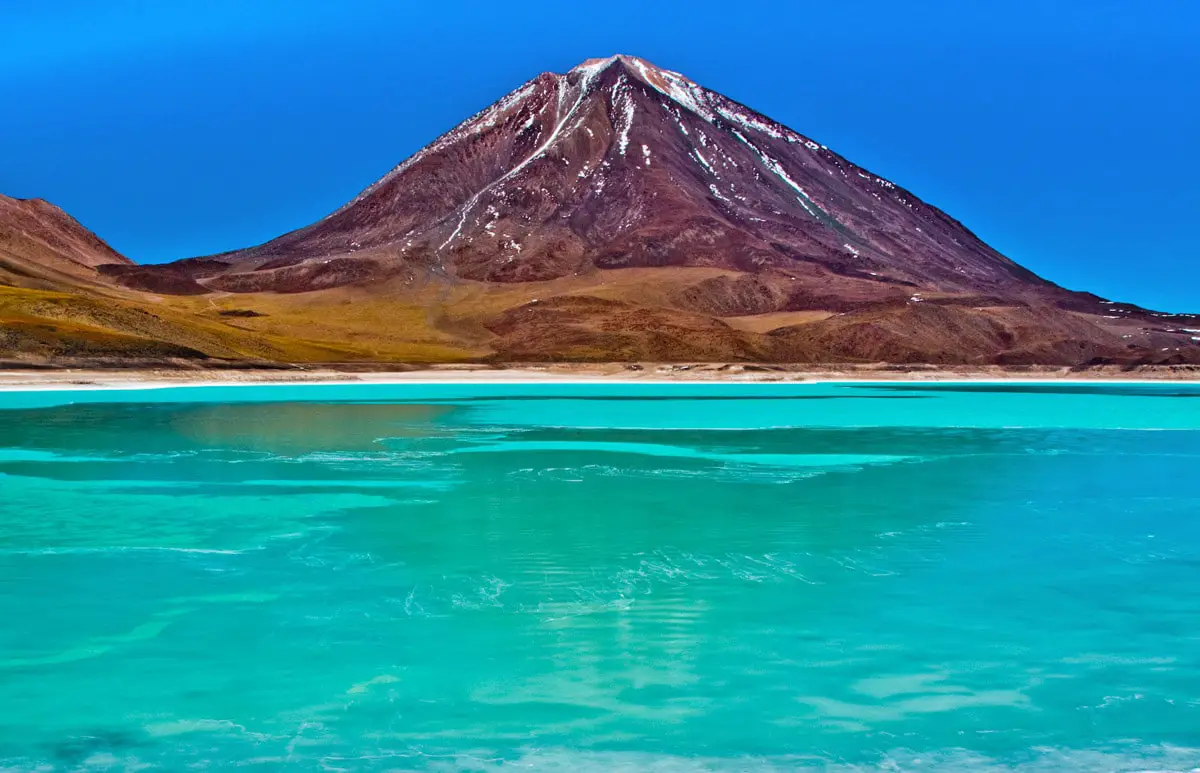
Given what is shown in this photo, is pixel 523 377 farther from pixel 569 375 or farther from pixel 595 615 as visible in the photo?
pixel 595 615

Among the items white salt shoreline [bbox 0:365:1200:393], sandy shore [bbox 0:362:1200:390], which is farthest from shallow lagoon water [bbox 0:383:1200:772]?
sandy shore [bbox 0:362:1200:390]

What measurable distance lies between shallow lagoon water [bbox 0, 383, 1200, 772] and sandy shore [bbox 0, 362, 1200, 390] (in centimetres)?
5176

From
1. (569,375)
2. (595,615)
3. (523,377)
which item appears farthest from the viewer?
(569,375)

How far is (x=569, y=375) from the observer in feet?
381

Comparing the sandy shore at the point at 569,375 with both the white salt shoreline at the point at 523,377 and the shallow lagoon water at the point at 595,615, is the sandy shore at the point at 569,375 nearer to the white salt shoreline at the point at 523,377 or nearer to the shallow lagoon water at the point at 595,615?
the white salt shoreline at the point at 523,377

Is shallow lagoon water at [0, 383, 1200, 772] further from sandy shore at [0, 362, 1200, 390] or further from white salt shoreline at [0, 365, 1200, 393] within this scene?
sandy shore at [0, 362, 1200, 390]

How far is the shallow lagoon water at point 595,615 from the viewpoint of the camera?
10.2m

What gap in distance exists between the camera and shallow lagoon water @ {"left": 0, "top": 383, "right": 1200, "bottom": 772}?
10195 mm

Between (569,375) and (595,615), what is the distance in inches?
4010

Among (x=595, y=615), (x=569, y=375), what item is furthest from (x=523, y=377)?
(x=595, y=615)

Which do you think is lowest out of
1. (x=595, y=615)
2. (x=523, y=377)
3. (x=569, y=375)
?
(x=595, y=615)

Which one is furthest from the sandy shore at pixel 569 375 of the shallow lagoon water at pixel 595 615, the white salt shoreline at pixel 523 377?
the shallow lagoon water at pixel 595 615

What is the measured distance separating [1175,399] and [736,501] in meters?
71.1

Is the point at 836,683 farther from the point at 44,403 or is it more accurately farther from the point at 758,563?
the point at 44,403
